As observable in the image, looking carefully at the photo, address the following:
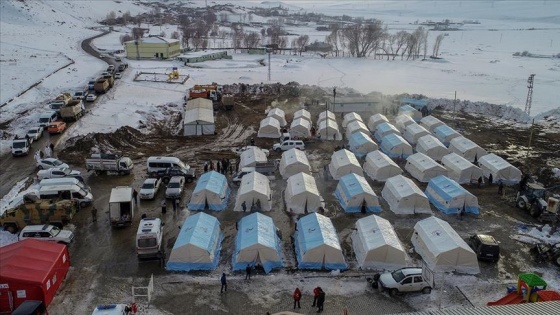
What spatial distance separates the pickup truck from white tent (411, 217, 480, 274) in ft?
45.7

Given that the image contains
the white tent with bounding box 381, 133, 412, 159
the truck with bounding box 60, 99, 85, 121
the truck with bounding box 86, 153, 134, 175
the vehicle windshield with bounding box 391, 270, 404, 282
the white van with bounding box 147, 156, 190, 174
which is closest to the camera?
the vehicle windshield with bounding box 391, 270, 404, 282

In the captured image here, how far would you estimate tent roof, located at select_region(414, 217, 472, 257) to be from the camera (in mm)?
18141

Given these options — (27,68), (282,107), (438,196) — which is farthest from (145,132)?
(27,68)

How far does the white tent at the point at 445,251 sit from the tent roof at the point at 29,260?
14591 millimetres

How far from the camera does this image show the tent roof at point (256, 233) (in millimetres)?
18047

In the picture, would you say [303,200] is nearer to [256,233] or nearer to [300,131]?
[256,233]

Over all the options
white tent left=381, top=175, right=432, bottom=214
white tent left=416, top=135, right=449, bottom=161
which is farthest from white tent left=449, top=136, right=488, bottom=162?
white tent left=381, top=175, right=432, bottom=214

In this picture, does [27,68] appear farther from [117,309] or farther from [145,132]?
[117,309]

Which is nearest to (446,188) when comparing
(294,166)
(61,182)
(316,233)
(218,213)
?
(294,166)

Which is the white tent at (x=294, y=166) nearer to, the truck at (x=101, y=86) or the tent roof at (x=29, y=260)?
the tent roof at (x=29, y=260)

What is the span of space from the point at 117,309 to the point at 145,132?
2404cm

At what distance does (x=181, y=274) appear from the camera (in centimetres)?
1753

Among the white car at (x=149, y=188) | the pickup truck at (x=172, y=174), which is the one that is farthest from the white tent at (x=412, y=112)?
the white car at (x=149, y=188)

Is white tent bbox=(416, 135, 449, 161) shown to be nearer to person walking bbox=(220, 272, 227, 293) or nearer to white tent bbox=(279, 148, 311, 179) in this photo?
white tent bbox=(279, 148, 311, 179)
